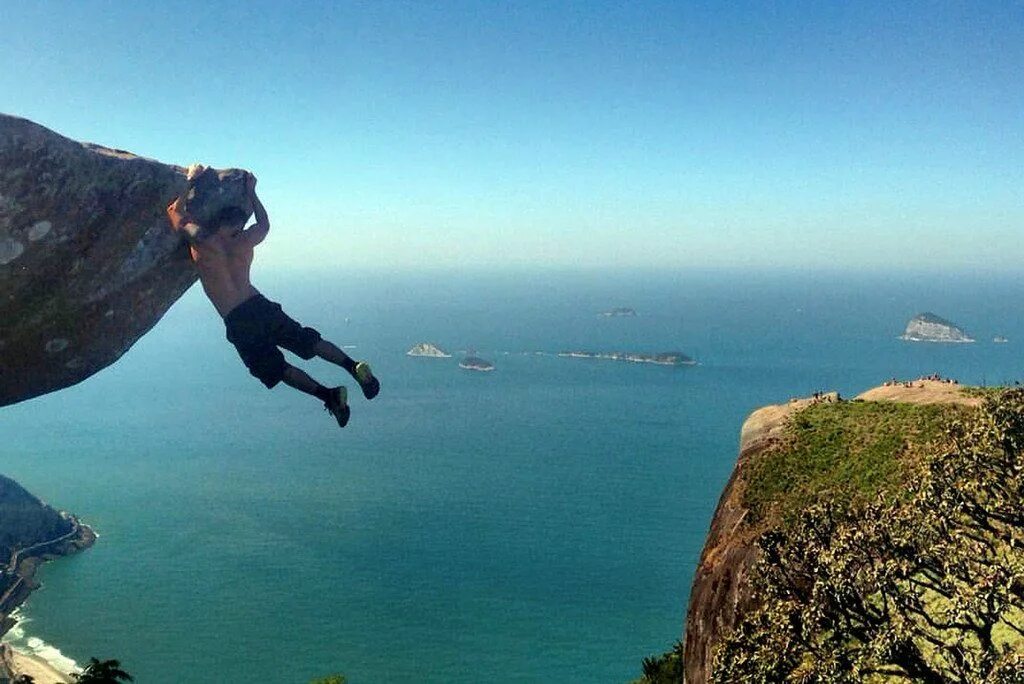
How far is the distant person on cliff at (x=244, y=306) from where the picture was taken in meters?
11.1

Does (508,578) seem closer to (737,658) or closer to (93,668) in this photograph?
(93,668)

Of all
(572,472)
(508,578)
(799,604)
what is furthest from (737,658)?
(572,472)

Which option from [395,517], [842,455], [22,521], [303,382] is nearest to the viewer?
[303,382]

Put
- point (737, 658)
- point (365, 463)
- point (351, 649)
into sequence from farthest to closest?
point (365, 463) < point (351, 649) < point (737, 658)

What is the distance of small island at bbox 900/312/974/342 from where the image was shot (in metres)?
185

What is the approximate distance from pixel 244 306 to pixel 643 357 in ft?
502

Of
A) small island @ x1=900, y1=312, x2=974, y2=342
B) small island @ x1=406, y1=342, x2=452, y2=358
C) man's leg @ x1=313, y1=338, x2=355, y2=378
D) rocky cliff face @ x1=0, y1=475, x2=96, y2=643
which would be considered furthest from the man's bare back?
small island @ x1=900, y1=312, x2=974, y2=342

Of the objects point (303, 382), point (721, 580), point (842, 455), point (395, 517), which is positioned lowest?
point (395, 517)

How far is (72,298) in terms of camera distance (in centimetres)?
1122

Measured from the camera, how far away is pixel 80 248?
10.8m

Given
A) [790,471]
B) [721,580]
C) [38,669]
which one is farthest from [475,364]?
[721,580]

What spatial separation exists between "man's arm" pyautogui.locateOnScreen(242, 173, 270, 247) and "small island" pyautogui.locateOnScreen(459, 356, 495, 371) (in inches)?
5471

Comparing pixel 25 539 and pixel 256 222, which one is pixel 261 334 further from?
pixel 25 539

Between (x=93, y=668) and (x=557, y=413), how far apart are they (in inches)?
3808
